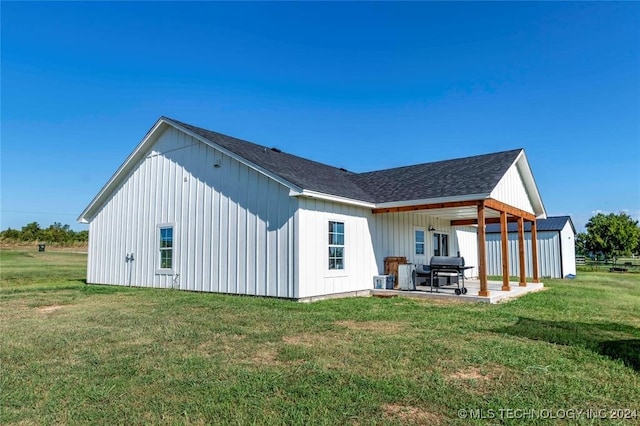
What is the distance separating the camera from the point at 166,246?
12.0m

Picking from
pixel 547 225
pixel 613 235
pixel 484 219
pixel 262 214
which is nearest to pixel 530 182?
pixel 484 219

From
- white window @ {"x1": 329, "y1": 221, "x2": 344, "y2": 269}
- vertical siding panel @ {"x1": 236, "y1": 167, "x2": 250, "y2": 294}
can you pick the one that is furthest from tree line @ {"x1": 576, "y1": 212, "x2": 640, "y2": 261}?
vertical siding panel @ {"x1": 236, "y1": 167, "x2": 250, "y2": 294}

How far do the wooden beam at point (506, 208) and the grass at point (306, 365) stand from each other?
330 centimetres

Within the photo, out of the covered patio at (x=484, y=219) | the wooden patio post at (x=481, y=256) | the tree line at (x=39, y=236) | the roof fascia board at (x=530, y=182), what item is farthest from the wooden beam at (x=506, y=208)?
the tree line at (x=39, y=236)

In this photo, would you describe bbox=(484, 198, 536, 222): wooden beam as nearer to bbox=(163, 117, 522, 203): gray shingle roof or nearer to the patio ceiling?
the patio ceiling

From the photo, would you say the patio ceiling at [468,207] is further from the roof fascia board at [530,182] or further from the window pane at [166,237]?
the window pane at [166,237]

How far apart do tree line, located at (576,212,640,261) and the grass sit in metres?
32.5

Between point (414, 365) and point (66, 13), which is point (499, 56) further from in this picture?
point (66, 13)

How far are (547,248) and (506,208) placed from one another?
11.6 meters

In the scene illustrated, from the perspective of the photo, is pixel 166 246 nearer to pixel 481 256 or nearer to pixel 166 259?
pixel 166 259

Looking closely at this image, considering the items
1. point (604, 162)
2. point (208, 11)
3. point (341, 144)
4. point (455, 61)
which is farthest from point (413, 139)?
point (208, 11)

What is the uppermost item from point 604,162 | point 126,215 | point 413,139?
point 413,139

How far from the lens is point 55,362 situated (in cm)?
423

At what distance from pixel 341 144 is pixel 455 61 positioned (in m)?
9.39
